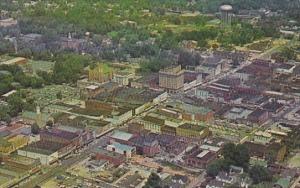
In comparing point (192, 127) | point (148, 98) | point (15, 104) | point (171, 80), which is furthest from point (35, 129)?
point (171, 80)

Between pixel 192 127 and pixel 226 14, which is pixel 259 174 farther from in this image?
pixel 226 14

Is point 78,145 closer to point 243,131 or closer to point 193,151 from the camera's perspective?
point 193,151

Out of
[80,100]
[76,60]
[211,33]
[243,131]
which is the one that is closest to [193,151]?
[243,131]

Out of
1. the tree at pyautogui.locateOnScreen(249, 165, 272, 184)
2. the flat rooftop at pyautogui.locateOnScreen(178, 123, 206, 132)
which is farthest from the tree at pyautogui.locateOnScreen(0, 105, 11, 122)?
the tree at pyautogui.locateOnScreen(249, 165, 272, 184)

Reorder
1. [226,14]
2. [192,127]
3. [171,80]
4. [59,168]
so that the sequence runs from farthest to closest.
A: [226,14], [171,80], [192,127], [59,168]

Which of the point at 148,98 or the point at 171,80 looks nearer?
the point at 148,98

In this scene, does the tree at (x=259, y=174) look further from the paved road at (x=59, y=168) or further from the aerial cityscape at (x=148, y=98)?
the paved road at (x=59, y=168)

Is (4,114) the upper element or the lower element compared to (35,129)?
upper
